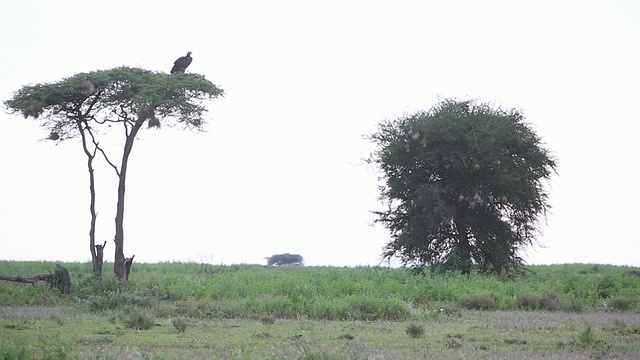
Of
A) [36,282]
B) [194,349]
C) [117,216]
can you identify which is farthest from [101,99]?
[194,349]

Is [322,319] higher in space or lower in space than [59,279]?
lower

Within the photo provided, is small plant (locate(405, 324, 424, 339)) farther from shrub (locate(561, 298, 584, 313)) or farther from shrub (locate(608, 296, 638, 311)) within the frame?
shrub (locate(608, 296, 638, 311))

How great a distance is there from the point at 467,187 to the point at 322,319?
16.6 meters

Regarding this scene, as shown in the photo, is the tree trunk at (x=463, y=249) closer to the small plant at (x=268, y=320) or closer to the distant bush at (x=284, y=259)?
the small plant at (x=268, y=320)

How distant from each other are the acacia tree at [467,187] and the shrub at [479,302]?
37.8 feet

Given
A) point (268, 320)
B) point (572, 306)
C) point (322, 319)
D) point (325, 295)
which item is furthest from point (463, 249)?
point (268, 320)

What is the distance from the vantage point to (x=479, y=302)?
835 inches

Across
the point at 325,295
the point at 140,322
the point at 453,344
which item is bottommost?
the point at 453,344

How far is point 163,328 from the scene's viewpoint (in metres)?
16.5

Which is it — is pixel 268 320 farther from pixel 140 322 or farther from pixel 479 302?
pixel 479 302

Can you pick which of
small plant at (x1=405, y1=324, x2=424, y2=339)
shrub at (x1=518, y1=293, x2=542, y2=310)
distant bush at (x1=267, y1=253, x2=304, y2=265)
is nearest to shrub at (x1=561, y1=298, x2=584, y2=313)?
shrub at (x1=518, y1=293, x2=542, y2=310)

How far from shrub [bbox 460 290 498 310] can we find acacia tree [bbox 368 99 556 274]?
11.5 meters

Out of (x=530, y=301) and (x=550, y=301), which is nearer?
(x=550, y=301)

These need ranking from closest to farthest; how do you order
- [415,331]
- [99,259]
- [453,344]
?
[453,344], [415,331], [99,259]
